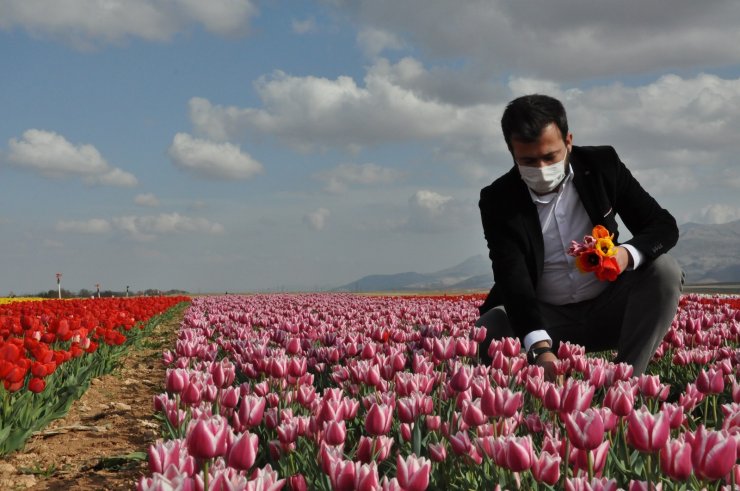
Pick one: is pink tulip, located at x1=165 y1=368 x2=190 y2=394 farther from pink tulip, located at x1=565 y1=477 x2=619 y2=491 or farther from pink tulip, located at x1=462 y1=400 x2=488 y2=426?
pink tulip, located at x1=565 y1=477 x2=619 y2=491

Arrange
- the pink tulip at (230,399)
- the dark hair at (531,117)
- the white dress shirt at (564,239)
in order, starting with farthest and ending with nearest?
the white dress shirt at (564,239), the dark hair at (531,117), the pink tulip at (230,399)

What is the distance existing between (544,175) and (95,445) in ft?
12.5

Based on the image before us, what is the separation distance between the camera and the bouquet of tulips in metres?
4.94

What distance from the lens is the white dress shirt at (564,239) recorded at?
5738 mm

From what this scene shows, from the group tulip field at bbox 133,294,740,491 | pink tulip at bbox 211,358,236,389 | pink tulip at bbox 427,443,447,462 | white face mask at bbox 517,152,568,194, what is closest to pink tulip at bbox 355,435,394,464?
tulip field at bbox 133,294,740,491

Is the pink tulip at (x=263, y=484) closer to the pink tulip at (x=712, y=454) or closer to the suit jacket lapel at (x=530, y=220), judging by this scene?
the pink tulip at (x=712, y=454)

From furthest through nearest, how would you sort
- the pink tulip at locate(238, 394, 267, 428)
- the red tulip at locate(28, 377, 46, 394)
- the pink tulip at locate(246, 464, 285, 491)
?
the red tulip at locate(28, 377, 46, 394) → the pink tulip at locate(238, 394, 267, 428) → the pink tulip at locate(246, 464, 285, 491)

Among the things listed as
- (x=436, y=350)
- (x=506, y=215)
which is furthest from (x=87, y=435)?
(x=506, y=215)

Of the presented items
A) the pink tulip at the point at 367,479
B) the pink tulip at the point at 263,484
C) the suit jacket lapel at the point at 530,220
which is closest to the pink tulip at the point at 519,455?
the pink tulip at the point at 367,479

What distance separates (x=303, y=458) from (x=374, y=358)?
1629 millimetres

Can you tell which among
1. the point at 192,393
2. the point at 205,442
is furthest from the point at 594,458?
the point at 192,393

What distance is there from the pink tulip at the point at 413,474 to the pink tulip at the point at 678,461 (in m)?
0.72

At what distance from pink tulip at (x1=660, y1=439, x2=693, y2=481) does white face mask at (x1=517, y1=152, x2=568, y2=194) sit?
10.7 ft

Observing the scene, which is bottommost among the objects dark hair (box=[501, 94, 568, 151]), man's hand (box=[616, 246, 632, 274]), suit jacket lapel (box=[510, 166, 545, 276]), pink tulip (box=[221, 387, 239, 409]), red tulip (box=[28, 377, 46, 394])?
red tulip (box=[28, 377, 46, 394])
